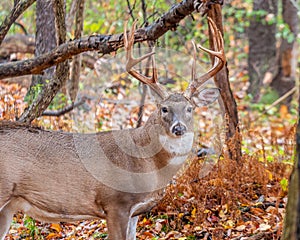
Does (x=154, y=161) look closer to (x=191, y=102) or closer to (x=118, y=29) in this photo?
(x=191, y=102)

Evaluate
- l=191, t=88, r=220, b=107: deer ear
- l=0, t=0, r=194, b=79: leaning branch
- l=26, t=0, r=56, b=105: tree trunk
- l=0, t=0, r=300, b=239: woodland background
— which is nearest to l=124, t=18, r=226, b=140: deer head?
l=191, t=88, r=220, b=107: deer ear

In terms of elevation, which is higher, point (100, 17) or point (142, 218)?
point (100, 17)

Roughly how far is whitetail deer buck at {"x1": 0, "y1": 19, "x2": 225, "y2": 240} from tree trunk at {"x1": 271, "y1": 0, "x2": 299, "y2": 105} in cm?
945

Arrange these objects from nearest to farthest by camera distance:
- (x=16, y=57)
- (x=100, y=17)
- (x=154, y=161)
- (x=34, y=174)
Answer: (x=34, y=174) < (x=154, y=161) < (x=16, y=57) < (x=100, y=17)

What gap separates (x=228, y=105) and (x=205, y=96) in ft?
4.64

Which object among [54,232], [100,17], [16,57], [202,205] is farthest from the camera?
[100,17]

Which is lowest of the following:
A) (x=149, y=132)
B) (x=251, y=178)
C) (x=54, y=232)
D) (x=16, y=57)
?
(x=54, y=232)

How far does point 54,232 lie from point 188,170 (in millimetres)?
1649

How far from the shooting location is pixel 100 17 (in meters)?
14.0

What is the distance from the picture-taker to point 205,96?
6277mm

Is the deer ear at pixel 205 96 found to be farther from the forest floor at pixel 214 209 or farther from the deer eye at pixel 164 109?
the forest floor at pixel 214 209

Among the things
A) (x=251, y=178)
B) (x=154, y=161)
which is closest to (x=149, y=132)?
(x=154, y=161)

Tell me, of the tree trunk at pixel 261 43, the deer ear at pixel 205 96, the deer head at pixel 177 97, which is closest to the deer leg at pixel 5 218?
the deer head at pixel 177 97

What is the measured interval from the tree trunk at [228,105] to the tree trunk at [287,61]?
745cm
